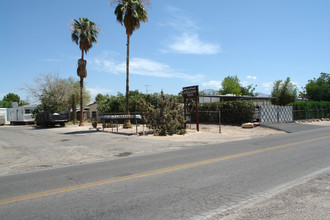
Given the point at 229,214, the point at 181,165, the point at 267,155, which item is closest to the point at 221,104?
the point at 267,155

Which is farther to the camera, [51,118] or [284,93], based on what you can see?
[284,93]

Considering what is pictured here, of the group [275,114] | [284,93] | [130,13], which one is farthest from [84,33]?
[284,93]

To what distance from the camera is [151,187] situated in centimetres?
567

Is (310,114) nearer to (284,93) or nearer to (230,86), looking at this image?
(284,93)

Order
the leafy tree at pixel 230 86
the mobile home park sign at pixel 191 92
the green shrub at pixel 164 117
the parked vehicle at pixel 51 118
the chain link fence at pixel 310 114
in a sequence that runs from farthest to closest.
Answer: the leafy tree at pixel 230 86 < the parked vehicle at pixel 51 118 < the chain link fence at pixel 310 114 < the mobile home park sign at pixel 191 92 < the green shrub at pixel 164 117

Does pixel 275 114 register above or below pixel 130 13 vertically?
below

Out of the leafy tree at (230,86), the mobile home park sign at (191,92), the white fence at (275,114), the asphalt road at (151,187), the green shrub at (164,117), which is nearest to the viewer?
the asphalt road at (151,187)

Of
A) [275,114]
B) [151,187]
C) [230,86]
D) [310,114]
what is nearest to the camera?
[151,187]

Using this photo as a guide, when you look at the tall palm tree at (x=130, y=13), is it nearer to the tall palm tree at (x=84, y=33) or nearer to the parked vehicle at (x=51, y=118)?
the tall palm tree at (x=84, y=33)

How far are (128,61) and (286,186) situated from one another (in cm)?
2037

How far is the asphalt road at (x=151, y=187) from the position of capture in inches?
172

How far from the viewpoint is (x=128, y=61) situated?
78.7 feet

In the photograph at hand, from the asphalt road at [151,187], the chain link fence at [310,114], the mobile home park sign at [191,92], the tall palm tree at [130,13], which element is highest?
the tall palm tree at [130,13]

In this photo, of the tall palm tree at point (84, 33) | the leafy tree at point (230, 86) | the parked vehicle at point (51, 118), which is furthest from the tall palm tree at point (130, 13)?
the leafy tree at point (230, 86)
